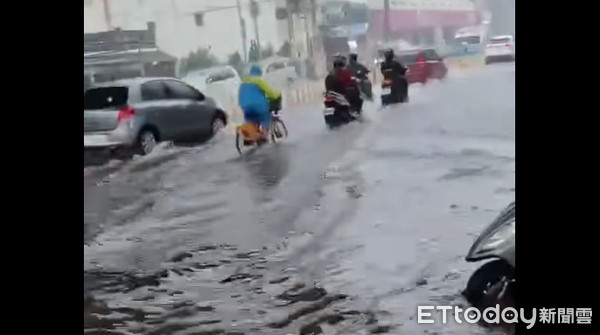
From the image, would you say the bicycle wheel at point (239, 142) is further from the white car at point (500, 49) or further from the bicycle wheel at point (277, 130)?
the white car at point (500, 49)

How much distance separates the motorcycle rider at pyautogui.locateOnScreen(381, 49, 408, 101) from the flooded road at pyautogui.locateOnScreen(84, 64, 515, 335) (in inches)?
1.7

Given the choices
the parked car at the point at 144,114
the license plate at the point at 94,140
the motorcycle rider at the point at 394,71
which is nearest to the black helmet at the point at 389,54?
the motorcycle rider at the point at 394,71

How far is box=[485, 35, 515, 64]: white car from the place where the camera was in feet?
6.01

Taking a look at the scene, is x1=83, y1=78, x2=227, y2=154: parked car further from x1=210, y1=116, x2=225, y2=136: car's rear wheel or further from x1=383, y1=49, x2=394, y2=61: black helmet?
x1=383, y1=49, x2=394, y2=61: black helmet

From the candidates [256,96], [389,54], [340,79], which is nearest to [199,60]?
[256,96]

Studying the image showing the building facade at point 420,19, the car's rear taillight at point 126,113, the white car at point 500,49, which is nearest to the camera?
the white car at point 500,49

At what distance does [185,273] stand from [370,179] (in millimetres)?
576

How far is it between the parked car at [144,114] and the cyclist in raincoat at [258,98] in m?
0.08

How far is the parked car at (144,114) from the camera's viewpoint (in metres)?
2.04

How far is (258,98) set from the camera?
6.59ft

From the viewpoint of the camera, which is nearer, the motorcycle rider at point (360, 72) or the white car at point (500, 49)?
the white car at point (500, 49)

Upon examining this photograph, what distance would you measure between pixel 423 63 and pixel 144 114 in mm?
810
